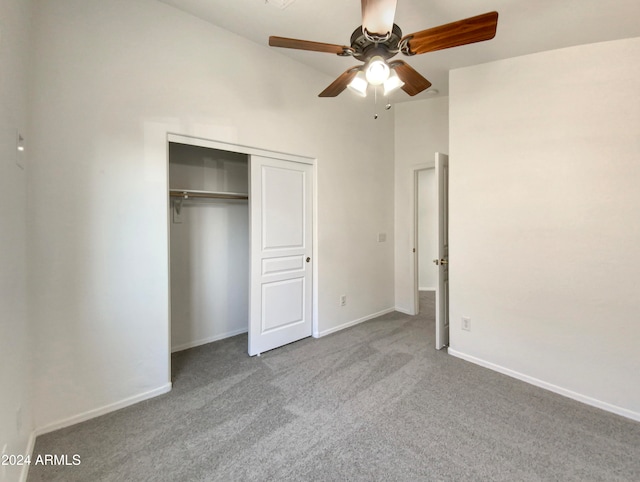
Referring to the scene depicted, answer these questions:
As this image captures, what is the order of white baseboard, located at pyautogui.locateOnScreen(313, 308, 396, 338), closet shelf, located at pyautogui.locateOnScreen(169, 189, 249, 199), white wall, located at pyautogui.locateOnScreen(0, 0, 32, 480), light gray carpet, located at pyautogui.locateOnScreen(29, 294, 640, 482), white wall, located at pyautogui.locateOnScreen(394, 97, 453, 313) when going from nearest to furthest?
white wall, located at pyautogui.locateOnScreen(0, 0, 32, 480), light gray carpet, located at pyautogui.locateOnScreen(29, 294, 640, 482), closet shelf, located at pyautogui.locateOnScreen(169, 189, 249, 199), white baseboard, located at pyautogui.locateOnScreen(313, 308, 396, 338), white wall, located at pyautogui.locateOnScreen(394, 97, 453, 313)

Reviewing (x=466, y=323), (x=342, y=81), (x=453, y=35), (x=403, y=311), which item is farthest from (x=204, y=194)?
(x=403, y=311)

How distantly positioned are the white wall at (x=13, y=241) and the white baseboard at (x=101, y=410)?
0.18m

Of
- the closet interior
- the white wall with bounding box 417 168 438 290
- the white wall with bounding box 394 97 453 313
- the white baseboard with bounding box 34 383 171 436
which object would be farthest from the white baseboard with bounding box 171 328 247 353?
the white wall with bounding box 417 168 438 290

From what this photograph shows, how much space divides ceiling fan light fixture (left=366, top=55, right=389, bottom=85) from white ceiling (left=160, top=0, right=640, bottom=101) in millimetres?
743

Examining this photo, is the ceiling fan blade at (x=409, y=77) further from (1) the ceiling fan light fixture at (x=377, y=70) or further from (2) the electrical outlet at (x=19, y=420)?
(2) the electrical outlet at (x=19, y=420)

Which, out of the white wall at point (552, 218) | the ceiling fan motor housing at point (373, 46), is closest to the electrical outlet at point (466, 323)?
the white wall at point (552, 218)

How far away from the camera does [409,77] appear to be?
1.95 meters

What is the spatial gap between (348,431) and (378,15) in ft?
8.04

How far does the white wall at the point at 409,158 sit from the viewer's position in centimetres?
390

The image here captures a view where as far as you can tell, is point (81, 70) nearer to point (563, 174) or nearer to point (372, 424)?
point (372, 424)

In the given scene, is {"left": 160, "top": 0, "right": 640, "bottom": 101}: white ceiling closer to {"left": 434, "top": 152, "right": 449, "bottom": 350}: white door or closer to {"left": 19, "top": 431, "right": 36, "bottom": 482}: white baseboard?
{"left": 434, "top": 152, "right": 449, "bottom": 350}: white door

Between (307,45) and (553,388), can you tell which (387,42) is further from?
(553,388)

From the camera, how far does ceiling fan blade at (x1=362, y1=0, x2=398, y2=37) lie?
4.64ft

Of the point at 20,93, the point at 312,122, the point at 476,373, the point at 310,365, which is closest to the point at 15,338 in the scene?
the point at 20,93
